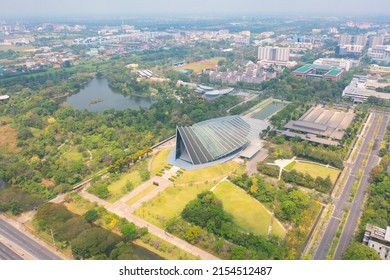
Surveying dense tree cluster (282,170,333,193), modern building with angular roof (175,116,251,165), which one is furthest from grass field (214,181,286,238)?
dense tree cluster (282,170,333,193)

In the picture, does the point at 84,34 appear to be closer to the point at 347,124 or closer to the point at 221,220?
the point at 347,124

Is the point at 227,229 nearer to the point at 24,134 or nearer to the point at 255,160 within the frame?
the point at 255,160

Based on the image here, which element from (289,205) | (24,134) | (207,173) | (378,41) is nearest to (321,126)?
(207,173)

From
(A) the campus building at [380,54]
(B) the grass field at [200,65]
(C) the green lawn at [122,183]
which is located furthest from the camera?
(A) the campus building at [380,54]

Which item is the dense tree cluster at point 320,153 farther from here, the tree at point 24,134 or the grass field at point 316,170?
the tree at point 24,134

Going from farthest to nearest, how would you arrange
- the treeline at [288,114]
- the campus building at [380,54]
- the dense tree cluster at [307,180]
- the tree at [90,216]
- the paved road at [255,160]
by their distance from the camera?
the campus building at [380,54] < the treeline at [288,114] < the paved road at [255,160] < the dense tree cluster at [307,180] < the tree at [90,216]

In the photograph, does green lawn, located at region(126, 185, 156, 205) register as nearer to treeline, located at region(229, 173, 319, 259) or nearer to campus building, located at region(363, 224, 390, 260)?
treeline, located at region(229, 173, 319, 259)

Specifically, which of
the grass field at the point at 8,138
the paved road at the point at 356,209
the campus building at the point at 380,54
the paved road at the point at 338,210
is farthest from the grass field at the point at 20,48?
the paved road at the point at 356,209
